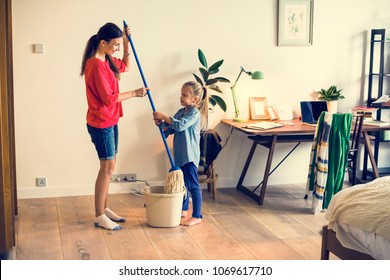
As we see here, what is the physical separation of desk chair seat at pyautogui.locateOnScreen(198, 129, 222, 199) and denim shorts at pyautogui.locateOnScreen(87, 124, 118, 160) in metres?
1.06

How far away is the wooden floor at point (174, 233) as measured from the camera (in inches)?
145

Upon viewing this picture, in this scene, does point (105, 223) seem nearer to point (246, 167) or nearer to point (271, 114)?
point (246, 167)

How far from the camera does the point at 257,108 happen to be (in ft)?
17.2

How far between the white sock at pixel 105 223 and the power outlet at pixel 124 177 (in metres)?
0.93

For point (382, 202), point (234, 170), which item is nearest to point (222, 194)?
point (234, 170)

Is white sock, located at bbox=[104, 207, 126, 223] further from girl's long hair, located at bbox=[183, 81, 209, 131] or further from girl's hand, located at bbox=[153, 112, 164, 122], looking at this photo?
girl's long hair, located at bbox=[183, 81, 209, 131]

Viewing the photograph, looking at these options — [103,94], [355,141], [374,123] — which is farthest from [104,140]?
[374,123]

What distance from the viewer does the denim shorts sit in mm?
3949

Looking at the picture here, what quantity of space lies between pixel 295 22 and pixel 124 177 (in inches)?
78.9

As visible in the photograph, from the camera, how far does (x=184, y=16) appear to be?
498cm

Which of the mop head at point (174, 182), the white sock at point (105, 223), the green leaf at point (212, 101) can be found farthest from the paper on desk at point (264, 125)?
the white sock at point (105, 223)

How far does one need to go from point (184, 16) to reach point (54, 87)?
1212 mm

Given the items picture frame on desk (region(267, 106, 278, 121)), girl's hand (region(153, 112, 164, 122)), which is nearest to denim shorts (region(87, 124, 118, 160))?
girl's hand (region(153, 112, 164, 122))

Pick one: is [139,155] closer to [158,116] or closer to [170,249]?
[158,116]
